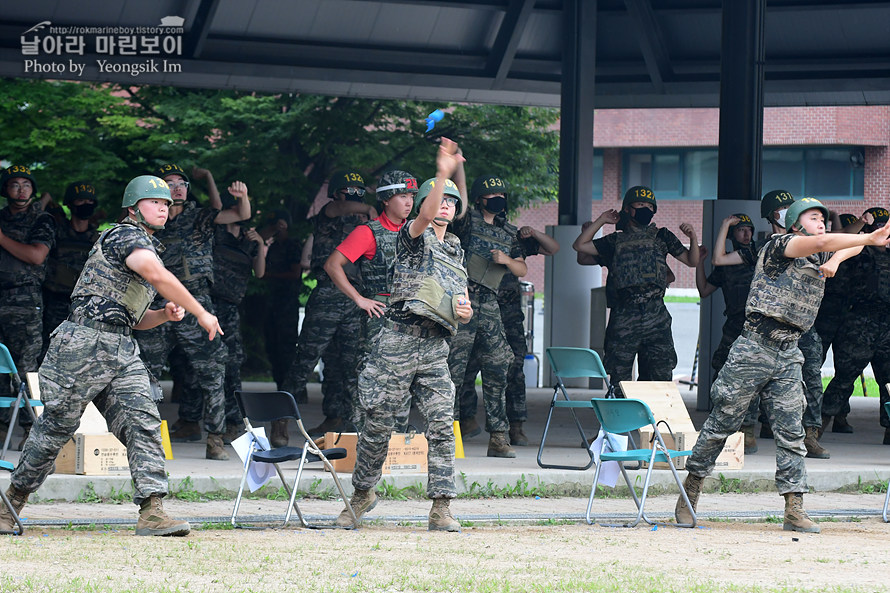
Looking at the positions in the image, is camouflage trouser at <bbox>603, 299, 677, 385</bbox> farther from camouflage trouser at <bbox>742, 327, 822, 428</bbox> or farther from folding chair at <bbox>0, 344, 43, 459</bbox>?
folding chair at <bbox>0, 344, 43, 459</bbox>

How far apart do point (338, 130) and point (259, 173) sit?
1485mm

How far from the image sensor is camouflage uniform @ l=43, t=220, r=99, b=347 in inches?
471

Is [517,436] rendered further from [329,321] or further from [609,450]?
[609,450]

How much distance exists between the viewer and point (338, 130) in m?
20.8

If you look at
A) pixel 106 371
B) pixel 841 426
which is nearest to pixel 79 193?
pixel 106 371

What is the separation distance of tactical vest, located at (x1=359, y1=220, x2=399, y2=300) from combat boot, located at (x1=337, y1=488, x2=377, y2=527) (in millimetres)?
1822

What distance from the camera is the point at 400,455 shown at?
985 centimetres

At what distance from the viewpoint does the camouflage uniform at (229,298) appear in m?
11.5

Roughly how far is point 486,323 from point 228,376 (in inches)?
94.7

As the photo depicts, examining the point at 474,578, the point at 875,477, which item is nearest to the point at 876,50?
the point at 875,477

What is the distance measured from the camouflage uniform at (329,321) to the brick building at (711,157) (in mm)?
31304

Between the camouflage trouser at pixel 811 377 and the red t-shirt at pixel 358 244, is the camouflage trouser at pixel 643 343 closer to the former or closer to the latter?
the camouflage trouser at pixel 811 377

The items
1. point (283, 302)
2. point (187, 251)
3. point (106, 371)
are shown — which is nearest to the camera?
point (106, 371)

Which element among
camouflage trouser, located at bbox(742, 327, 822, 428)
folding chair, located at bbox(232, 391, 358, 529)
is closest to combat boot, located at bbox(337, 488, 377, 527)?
folding chair, located at bbox(232, 391, 358, 529)
